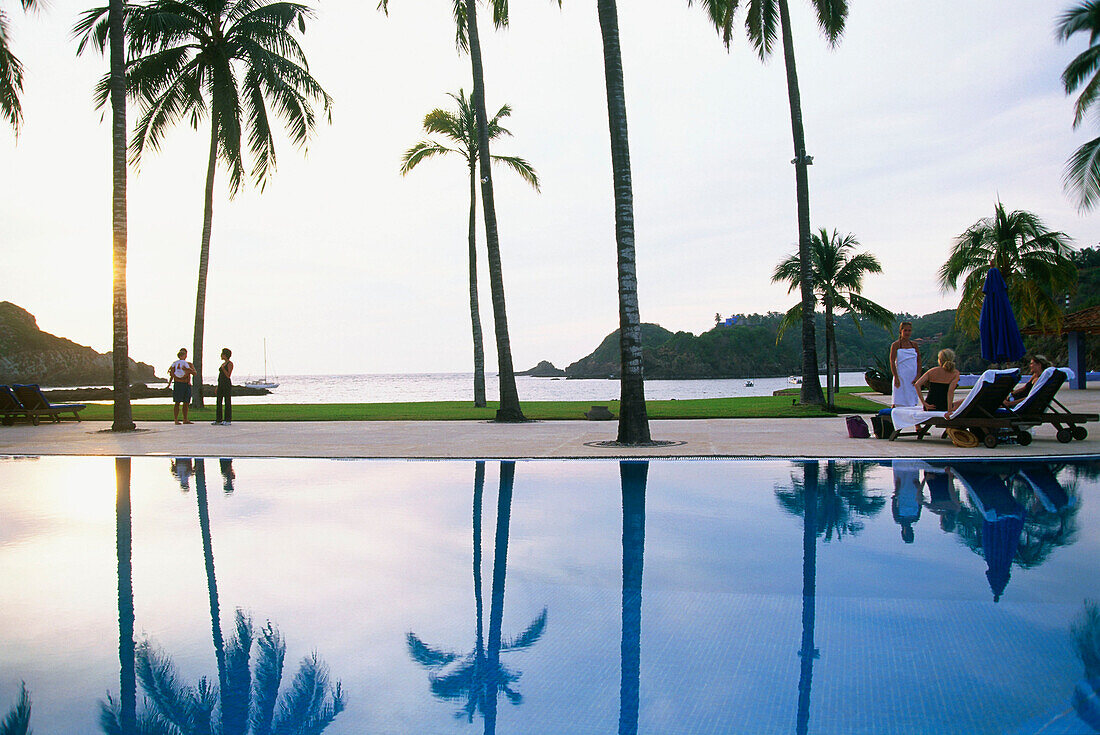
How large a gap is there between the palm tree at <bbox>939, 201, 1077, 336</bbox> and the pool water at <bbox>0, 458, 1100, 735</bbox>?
28.5 m

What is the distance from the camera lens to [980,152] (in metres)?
19.6

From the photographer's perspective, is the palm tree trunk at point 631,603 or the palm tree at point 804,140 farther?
the palm tree at point 804,140

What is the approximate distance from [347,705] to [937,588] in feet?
10.3

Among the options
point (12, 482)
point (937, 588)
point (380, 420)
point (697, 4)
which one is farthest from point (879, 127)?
point (12, 482)

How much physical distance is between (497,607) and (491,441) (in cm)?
861

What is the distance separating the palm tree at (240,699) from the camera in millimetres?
2650

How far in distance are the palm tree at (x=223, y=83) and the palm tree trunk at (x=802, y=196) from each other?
13095mm

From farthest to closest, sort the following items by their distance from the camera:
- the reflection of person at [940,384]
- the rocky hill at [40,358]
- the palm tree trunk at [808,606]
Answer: the rocky hill at [40,358], the reflection of person at [940,384], the palm tree trunk at [808,606]

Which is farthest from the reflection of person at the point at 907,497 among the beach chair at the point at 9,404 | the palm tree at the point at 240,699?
the beach chair at the point at 9,404

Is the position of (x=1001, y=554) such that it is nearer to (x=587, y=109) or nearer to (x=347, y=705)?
(x=347, y=705)

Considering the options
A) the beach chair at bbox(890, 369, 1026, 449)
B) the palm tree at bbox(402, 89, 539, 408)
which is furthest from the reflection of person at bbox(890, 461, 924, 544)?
the palm tree at bbox(402, 89, 539, 408)

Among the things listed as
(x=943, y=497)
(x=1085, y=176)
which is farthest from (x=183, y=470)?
(x=1085, y=176)

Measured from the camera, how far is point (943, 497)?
22.9 feet

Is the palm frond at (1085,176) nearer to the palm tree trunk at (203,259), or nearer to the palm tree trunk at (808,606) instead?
the palm tree trunk at (808,606)
